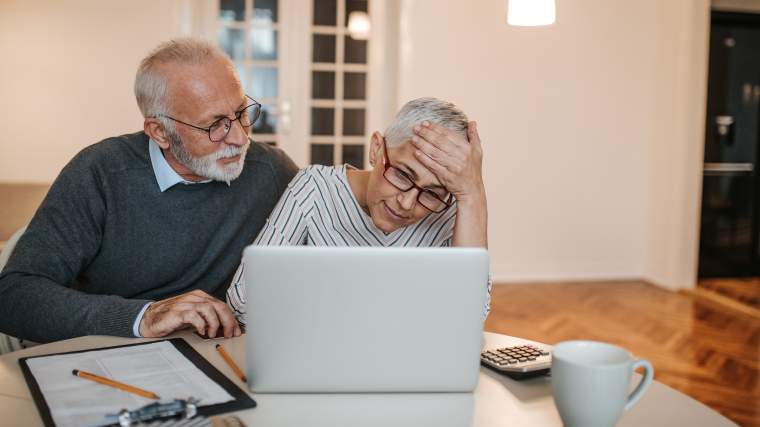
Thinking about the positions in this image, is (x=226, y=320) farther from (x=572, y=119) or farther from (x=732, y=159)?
(x=732, y=159)

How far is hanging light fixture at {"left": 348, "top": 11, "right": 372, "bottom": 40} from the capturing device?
5465mm

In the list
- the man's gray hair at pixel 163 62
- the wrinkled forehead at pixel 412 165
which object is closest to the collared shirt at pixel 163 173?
the man's gray hair at pixel 163 62

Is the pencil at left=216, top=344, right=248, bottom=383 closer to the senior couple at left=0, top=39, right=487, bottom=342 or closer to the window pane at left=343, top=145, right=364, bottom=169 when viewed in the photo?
the senior couple at left=0, top=39, right=487, bottom=342

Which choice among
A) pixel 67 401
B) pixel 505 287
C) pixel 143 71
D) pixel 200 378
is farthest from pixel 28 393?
Answer: pixel 505 287

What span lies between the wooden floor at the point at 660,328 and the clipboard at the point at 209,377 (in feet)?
7.92

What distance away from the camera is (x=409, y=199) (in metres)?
1.50

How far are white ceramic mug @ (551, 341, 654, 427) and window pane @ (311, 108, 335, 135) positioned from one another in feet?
15.7

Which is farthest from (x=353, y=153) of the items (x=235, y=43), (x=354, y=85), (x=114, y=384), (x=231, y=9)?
(x=114, y=384)

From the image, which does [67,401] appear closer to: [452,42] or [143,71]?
[143,71]

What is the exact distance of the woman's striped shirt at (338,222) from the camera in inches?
65.8

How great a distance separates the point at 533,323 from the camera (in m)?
4.24

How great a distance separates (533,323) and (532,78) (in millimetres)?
2015

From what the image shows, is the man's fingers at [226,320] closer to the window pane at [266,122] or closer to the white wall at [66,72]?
the white wall at [66,72]

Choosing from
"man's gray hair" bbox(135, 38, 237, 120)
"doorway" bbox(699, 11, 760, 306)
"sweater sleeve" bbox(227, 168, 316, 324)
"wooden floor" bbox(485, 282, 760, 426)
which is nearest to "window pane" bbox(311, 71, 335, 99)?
"wooden floor" bbox(485, 282, 760, 426)
